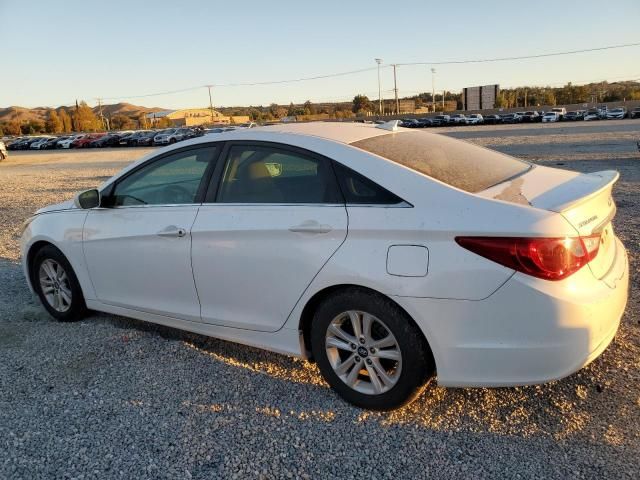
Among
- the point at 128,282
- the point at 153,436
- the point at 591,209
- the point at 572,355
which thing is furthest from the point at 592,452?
the point at 128,282

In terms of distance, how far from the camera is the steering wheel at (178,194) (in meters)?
3.88

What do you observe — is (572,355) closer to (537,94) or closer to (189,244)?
(189,244)

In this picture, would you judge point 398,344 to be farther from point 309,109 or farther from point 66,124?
point 309,109

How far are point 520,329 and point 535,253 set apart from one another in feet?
1.24

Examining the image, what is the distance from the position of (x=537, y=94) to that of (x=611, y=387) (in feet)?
418

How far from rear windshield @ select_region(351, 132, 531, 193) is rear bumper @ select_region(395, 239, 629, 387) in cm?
67

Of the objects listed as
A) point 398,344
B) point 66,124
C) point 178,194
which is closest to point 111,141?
point 178,194

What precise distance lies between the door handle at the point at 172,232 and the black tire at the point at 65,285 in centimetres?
131

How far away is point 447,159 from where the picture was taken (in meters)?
3.50

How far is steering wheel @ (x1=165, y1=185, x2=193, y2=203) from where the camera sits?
153 inches

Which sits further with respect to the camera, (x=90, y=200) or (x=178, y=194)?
(x=90, y=200)

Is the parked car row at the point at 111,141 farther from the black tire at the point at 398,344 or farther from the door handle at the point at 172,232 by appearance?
the black tire at the point at 398,344

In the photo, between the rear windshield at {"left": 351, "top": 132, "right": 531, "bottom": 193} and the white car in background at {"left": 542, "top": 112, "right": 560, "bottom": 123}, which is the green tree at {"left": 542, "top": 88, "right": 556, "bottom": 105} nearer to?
the white car in background at {"left": 542, "top": 112, "right": 560, "bottom": 123}

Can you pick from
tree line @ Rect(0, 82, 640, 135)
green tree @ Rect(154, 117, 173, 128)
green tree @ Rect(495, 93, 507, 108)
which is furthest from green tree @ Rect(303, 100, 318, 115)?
green tree @ Rect(495, 93, 507, 108)
